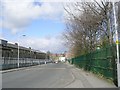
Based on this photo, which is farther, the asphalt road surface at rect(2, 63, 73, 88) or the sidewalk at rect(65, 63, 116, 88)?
the asphalt road surface at rect(2, 63, 73, 88)

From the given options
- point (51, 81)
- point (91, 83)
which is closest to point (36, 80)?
point (51, 81)

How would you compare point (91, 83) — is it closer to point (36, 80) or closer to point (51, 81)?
point (51, 81)

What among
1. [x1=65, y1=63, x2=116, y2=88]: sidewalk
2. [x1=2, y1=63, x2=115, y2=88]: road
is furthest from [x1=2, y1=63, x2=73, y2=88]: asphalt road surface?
[x1=65, y1=63, x2=116, y2=88]: sidewalk

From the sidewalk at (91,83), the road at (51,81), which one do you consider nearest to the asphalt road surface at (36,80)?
the road at (51,81)

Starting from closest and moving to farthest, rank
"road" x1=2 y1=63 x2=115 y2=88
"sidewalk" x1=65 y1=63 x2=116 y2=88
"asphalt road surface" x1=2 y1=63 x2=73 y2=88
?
"sidewalk" x1=65 y1=63 x2=116 y2=88 → "road" x1=2 y1=63 x2=115 y2=88 → "asphalt road surface" x1=2 y1=63 x2=73 y2=88

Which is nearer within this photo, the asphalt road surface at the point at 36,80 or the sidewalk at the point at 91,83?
the sidewalk at the point at 91,83

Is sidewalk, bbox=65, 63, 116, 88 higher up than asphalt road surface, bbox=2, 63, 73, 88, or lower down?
higher up

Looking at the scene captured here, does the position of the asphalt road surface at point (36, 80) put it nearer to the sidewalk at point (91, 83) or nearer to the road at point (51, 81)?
the road at point (51, 81)

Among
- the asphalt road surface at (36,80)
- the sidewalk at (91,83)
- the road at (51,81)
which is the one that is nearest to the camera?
the sidewalk at (91,83)

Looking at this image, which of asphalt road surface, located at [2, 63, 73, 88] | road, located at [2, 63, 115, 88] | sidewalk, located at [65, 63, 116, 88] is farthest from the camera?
asphalt road surface, located at [2, 63, 73, 88]

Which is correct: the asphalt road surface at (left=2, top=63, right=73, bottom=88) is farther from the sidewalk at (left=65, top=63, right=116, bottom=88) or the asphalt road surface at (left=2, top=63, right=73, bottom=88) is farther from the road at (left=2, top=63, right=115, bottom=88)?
the sidewalk at (left=65, top=63, right=116, bottom=88)

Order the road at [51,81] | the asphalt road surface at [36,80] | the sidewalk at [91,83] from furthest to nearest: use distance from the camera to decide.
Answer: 1. the asphalt road surface at [36,80]
2. the road at [51,81]
3. the sidewalk at [91,83]

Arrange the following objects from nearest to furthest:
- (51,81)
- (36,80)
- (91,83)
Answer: (91,83) < (51,81) < (36,80)

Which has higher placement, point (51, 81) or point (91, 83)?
point (91, 83)
